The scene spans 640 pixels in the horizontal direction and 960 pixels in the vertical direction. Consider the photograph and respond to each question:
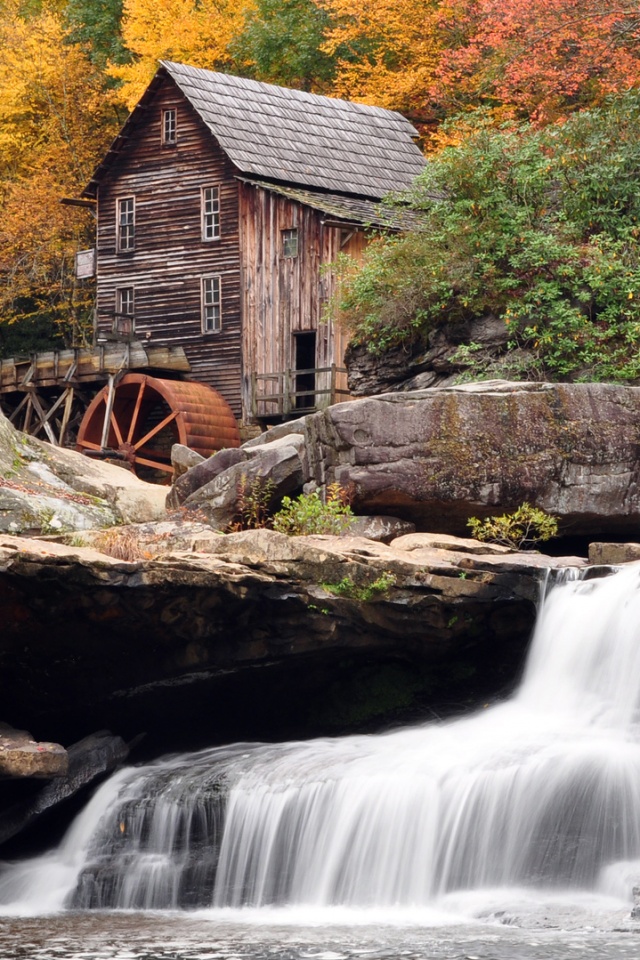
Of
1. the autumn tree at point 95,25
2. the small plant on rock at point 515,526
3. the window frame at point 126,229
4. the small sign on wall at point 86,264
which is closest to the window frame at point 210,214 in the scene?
the window frame at point 126,229

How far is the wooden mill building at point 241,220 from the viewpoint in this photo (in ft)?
99.9

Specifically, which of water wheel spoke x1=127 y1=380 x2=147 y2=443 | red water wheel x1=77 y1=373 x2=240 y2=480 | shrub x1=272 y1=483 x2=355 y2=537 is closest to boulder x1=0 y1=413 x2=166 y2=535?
shrub x1=272 y1=483 x2=355 y2=537

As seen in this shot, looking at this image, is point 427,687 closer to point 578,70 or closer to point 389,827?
point 389,827

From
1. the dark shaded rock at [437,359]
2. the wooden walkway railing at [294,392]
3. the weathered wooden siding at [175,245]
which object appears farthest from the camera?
the weathered wooden siding at [175,245]

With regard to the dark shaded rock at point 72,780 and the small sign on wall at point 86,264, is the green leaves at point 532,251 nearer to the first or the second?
the dark shaded rock at point 72,780

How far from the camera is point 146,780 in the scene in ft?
46.9

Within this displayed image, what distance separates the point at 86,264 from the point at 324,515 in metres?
20.0

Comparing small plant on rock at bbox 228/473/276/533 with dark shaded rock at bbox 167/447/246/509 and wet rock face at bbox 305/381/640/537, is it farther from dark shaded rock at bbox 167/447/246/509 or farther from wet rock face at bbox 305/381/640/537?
wet rock face at bbox 305/381/640/537

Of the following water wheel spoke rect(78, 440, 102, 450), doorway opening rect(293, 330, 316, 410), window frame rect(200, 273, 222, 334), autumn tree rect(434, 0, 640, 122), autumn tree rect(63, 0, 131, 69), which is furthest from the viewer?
autumn tree rect(63, 0, 131, 69)

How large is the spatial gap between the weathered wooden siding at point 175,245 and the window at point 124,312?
0.13 metres

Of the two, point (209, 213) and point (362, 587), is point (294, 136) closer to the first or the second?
point (209, 213)

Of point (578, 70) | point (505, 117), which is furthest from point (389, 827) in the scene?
point (505, 117)

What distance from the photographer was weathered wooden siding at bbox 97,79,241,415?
32031 millimetres

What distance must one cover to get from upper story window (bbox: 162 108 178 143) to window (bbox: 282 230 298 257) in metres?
4.02
